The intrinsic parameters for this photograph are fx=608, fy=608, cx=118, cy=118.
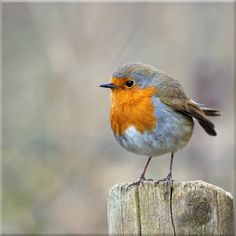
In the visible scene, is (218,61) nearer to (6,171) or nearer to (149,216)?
(6,171)

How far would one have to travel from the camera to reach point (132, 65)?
157 inches

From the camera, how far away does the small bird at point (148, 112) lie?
12.4ft

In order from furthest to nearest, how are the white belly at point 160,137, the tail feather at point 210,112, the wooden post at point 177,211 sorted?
the tail feather at point 210,112
the white belly at point 160,137
the wooden post at point 177,211

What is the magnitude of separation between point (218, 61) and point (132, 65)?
2.66 metres

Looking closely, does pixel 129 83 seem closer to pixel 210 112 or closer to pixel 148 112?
pixel 148 112

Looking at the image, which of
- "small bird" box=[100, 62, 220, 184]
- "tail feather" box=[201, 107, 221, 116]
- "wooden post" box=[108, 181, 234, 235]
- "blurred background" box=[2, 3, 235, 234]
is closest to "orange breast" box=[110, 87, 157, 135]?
"small bird" box=[100, 62, 220, 184]

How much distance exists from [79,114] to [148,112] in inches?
87.1

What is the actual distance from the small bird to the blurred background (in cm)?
196

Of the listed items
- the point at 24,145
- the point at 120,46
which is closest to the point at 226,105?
the point at 120,46

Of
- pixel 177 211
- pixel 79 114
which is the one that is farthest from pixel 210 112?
pixel 177 211

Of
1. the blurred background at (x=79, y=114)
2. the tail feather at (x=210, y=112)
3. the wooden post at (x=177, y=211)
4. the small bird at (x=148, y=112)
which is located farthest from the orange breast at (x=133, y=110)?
the blurred background at (x=79, y=114)

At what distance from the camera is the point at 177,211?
2502 millimetres

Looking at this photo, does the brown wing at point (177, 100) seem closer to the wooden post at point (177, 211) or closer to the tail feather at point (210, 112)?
the tail feather at point (210, 112)

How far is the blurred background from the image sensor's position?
5910 mm
